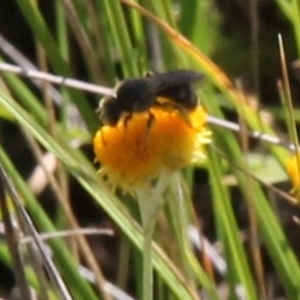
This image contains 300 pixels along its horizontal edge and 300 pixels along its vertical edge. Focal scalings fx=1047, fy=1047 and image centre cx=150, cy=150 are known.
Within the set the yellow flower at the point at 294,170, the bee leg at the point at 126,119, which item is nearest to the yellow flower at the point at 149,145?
the bee leg at the point at 126,119

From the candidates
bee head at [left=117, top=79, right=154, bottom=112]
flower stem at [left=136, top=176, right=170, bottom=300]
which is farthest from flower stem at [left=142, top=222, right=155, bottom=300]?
bee head at [left=117, top=79, right=154, bottom=112]

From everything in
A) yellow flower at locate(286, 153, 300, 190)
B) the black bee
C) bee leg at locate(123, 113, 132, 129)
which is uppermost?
the black bee

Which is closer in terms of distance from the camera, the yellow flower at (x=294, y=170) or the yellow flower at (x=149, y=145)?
the yellow flower at (x=149, y=145)

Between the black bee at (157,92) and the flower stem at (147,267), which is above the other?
the black bee at (157,92)

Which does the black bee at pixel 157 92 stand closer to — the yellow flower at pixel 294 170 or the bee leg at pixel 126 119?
the bee leg at pixel 126 119

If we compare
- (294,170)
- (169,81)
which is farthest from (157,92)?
(294,170)

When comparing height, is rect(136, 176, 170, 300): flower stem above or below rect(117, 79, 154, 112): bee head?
below

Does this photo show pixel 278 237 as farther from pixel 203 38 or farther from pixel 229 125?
pixel 203 38

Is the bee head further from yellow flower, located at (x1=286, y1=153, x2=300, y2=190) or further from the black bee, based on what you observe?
yellow flower, located at (x1=286, y1=153, x2=300, y2=190)
